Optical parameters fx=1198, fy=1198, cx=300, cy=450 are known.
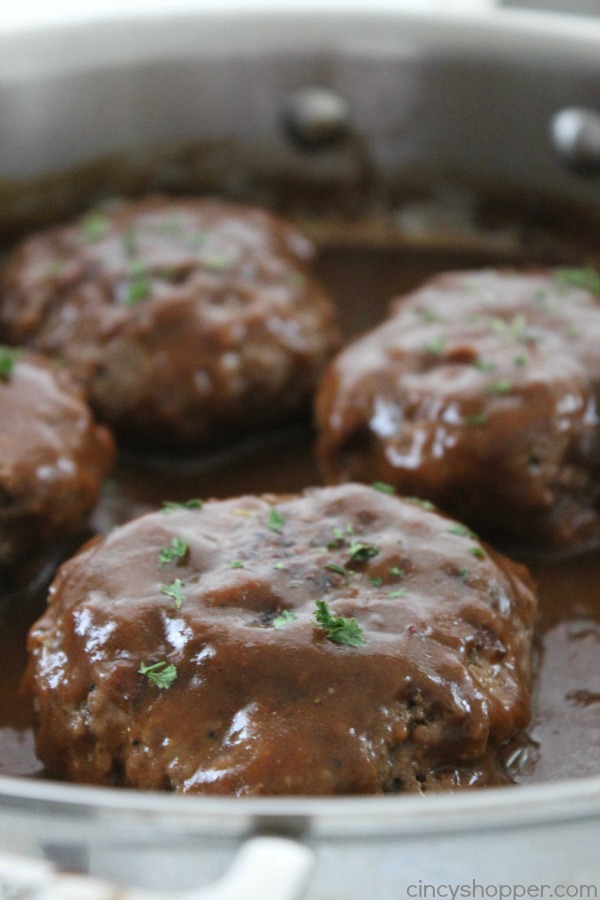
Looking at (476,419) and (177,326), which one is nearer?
(476,419)

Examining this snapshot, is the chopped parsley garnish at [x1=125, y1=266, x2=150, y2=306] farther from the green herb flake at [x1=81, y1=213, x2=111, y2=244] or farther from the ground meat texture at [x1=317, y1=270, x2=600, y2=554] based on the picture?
the ground meat texture at [x1=317, y1=270, x2=600, y2=554]

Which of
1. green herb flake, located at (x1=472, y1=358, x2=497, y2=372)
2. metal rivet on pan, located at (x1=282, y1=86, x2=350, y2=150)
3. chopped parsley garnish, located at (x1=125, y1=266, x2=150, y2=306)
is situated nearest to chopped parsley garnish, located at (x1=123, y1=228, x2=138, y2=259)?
chopped parsley garnish, located at (x1=125, y1=266, x2=150, y2=306)

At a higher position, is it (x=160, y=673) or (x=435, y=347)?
(x=435, y=347)

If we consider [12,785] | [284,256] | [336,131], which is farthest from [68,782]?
[336,131]

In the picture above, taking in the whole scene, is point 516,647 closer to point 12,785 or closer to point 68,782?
point 68,782

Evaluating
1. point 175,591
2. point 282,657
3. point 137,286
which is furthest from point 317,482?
point 282,657

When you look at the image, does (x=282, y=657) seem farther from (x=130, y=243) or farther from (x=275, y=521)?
(x=130, y=243)

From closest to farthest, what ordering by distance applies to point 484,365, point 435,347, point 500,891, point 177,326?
point 500,891, point 484,365, point 435,347, point 177,326
